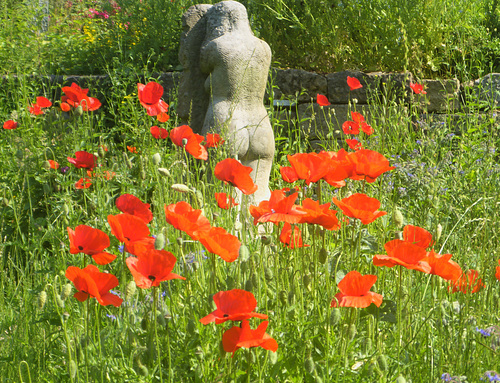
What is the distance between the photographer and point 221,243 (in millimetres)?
1151

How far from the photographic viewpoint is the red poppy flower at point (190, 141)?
183 cm

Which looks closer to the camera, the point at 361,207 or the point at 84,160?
the point at 361,207

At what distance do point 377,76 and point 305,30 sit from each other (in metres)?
1.08

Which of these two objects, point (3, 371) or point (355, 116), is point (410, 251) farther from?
point (355, 116)

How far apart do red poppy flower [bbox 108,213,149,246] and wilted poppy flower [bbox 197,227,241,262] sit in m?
0.14

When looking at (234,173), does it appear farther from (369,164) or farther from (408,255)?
(408,255)

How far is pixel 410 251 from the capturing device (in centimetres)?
115

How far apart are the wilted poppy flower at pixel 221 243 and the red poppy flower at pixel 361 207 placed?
11.6 inches

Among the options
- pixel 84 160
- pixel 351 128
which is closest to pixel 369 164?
pixel 84 160

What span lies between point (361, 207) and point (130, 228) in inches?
21.8

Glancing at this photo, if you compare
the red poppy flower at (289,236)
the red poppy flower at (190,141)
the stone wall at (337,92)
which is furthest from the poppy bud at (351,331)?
the stone wall at (337,92)

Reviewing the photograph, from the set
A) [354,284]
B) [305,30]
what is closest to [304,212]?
[354,284]

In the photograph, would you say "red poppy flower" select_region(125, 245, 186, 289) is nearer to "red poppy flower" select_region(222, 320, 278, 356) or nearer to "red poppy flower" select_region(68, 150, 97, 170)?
"red poppy flower" select_region(222, 320, 278, 356)

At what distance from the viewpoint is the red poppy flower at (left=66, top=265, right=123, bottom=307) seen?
43.3 inches
